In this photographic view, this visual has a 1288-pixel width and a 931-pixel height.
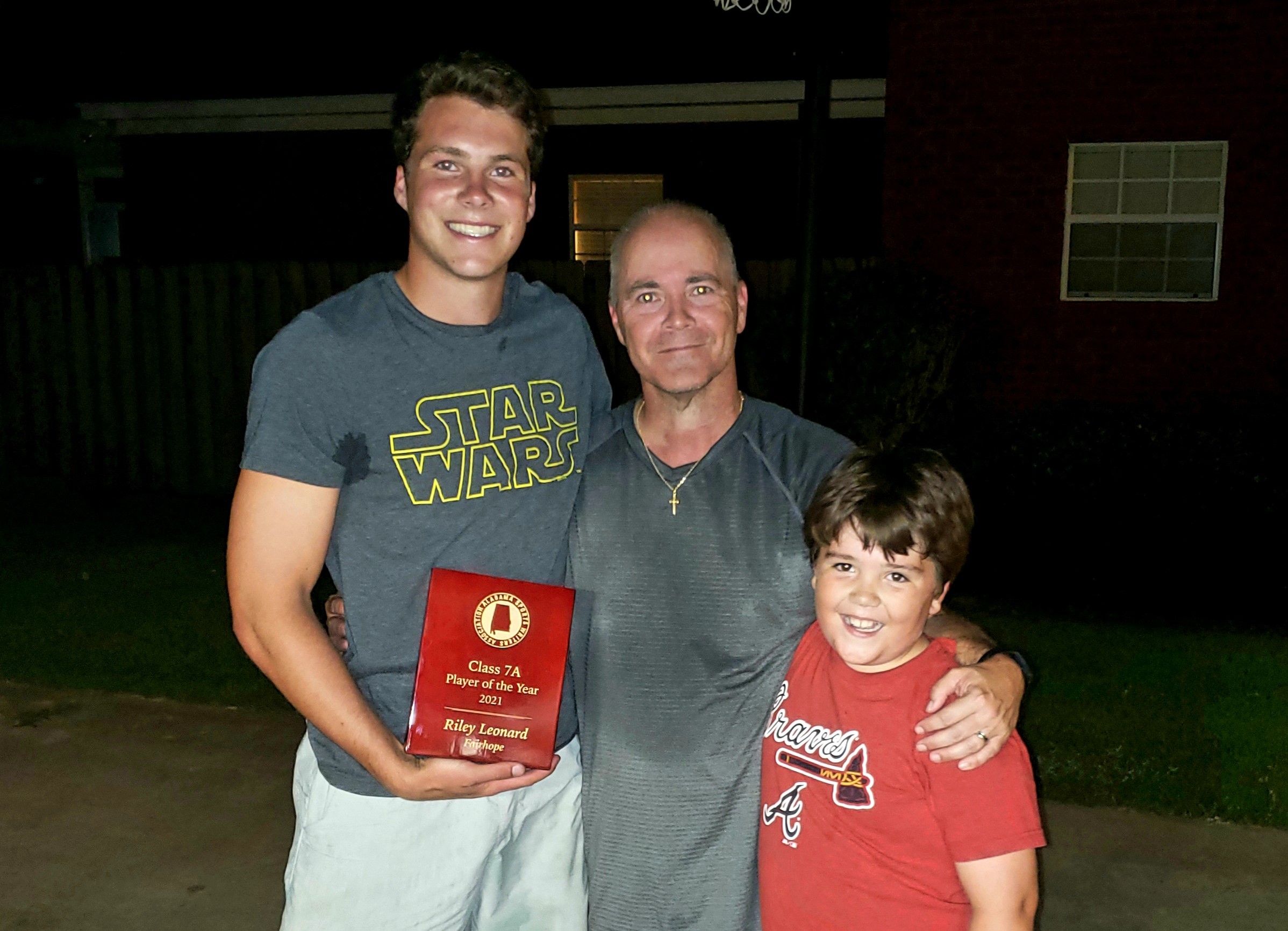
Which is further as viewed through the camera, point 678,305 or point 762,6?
point 762,6

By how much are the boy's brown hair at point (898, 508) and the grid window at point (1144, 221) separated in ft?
28.6

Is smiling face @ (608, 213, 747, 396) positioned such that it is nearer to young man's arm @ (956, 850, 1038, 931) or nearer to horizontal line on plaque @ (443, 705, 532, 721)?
horizontal line on plaque @ (443, 705, 532, 721)

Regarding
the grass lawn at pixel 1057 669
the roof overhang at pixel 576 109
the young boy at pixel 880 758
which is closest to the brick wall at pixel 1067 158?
the roof overhang at pixel 576 109

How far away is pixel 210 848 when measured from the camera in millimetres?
3963

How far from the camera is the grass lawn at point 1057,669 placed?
4422 mm

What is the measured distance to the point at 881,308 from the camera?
25.5 ft

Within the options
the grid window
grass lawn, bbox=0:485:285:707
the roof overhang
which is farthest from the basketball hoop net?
the roof overhang

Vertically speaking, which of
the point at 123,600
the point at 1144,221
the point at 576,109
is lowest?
the point at 123,600

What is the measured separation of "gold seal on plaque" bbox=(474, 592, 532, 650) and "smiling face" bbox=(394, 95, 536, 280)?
0.60 m

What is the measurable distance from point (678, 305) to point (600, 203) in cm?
1151

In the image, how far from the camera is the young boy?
1837mm

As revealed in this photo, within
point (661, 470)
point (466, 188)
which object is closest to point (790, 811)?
point (661, 470)

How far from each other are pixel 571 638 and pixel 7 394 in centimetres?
913

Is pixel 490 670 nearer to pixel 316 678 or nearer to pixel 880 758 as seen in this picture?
pixel 316 678
